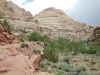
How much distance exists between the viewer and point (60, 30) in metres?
36.7

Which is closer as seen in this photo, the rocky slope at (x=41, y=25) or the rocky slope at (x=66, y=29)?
the rocky slope at (x=41, y=25)

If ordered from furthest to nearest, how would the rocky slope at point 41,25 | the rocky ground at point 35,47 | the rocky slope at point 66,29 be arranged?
the rocky slope at point 66,29 < the rocky slope at point 41,25 < the rocky ground at point 35,47

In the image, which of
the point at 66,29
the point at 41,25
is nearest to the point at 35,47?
the point at 41,25

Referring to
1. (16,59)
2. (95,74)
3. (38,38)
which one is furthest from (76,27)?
(16,59)

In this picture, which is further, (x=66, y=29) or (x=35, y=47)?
(x=66, y=29)

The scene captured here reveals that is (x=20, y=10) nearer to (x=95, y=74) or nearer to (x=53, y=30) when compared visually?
(x=53, y=30)

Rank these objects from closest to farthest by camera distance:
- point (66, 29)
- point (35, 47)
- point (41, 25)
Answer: point (35, 47) → point (41, 25) → point (66, 29)

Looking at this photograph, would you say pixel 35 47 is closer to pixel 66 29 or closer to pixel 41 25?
pixel 41 25

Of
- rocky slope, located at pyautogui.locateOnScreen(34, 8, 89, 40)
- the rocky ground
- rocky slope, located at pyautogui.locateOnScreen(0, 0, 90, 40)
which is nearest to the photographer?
the rocky ground

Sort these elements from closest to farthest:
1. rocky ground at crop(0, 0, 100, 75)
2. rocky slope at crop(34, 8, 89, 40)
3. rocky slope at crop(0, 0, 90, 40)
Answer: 1. rocky ground at crop(0, 0, 100, 75)
2. rocky slope at crop(0, 0, 90, 40)
3. rocky slope at crop(34, 8, 89, 40)

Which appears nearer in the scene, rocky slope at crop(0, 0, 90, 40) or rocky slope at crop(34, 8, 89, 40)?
rocky slope at crop(0, 0, 90, 40)

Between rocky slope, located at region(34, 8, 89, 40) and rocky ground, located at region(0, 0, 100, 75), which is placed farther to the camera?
rocky slope, located at region(34, 8, 89, 40)

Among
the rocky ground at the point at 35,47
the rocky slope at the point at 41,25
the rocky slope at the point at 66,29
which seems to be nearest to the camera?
the rocky ground at the point at 35,47

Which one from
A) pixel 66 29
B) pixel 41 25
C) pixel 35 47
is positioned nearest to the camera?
pixel 35 47
